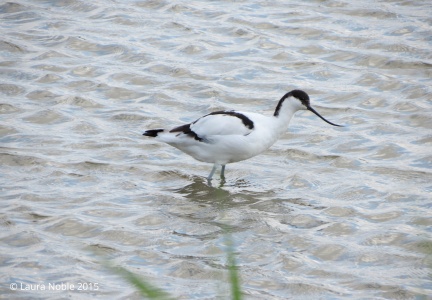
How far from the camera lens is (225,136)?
794 cm

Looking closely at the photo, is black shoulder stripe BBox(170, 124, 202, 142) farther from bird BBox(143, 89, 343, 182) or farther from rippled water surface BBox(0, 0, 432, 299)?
rippled water surface BBox(0, 0, 432, 299)

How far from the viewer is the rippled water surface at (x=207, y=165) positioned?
6.33 meters

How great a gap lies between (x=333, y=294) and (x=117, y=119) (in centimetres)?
427

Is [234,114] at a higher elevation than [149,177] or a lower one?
higher

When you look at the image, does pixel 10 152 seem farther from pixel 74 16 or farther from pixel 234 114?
pixel 74 16

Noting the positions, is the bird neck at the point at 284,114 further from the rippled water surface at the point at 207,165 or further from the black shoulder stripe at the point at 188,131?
the black shoulder stripe at the point at 188,131

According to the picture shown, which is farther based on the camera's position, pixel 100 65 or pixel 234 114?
pixel 100 65

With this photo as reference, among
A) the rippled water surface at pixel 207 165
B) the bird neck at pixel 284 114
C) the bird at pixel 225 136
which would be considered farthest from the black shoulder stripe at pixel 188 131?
the bird neck at pixel 284 114

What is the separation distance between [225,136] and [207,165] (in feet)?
2.77

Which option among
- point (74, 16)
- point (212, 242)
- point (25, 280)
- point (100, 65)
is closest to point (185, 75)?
point (100, 65)

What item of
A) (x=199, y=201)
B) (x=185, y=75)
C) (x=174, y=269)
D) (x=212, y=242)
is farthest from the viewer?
(x=185, y=75)

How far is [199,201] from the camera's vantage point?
7828 millimetres

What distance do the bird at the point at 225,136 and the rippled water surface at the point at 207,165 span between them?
0.32 meters

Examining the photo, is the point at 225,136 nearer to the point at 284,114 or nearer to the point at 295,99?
the point at 284,114
